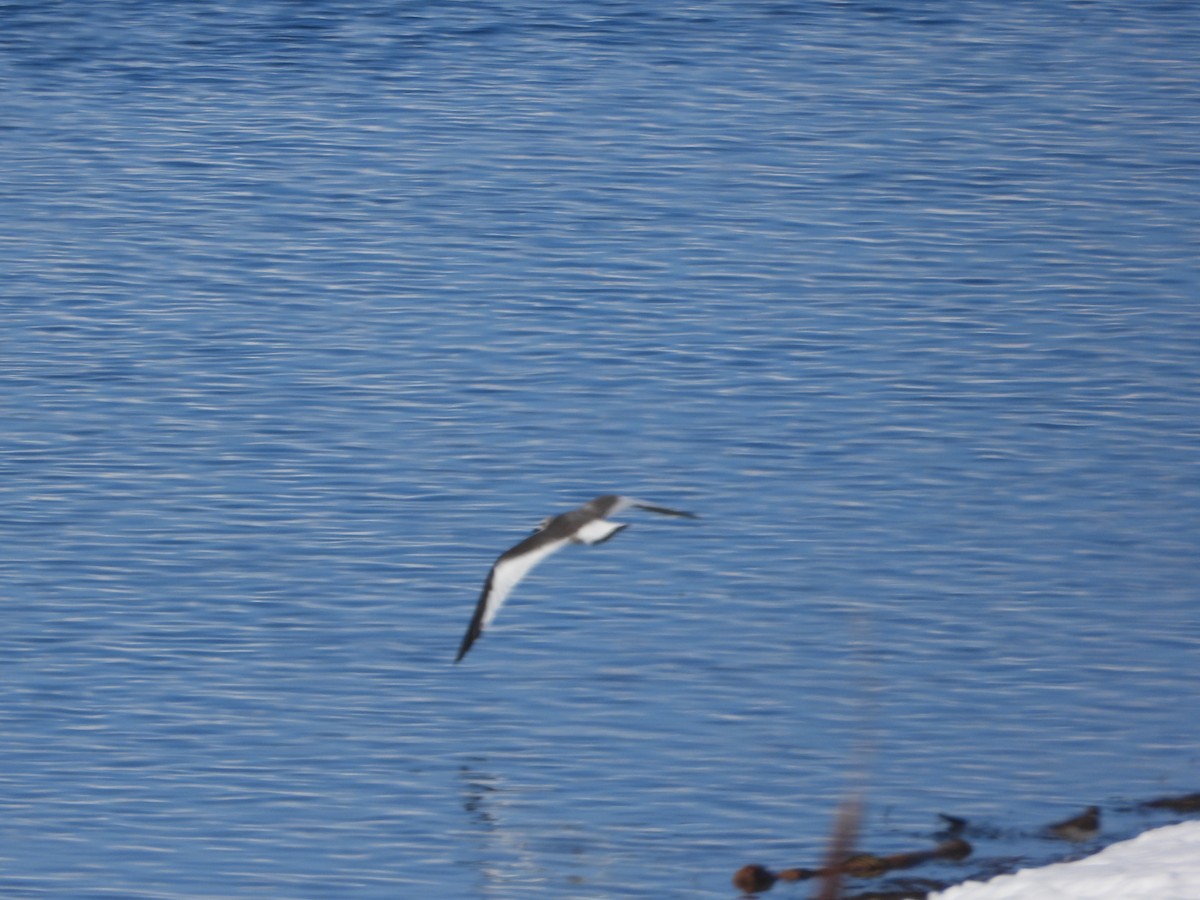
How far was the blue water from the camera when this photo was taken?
11812mm

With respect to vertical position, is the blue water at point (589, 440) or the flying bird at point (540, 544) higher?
the flying bird at point (540, 544)

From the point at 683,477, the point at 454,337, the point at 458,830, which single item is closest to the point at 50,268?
the point at 454,337

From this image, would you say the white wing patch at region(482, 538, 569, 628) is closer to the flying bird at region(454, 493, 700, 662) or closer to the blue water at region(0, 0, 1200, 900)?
the flying bird at region(454, 493, 700, 662)

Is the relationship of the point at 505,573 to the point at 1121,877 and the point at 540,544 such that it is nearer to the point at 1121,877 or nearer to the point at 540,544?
the point at 540,544

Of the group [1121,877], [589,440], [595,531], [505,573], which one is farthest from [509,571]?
[589,440]

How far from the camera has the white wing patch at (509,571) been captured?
11.6 meters

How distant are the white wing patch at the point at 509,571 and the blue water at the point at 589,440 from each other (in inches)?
39.4

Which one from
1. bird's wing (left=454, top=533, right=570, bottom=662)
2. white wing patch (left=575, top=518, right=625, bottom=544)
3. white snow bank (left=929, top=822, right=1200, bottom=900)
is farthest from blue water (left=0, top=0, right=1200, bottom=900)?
white wing patch (left=575, top=518, right=625, bottom=544)

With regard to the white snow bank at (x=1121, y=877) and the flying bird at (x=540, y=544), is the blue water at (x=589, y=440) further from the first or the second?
the flying bird at (x=540, y=544)

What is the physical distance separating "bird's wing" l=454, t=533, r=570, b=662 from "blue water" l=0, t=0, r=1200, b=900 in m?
0.93

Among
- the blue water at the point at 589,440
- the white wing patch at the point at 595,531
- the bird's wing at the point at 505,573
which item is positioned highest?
the white wing patch at the point at 595,531

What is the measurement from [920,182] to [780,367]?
20.8 ft

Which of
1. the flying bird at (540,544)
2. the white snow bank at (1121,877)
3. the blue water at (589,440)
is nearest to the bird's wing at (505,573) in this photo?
the flying bird at (540,544)

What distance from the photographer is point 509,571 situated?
11.6 meters
